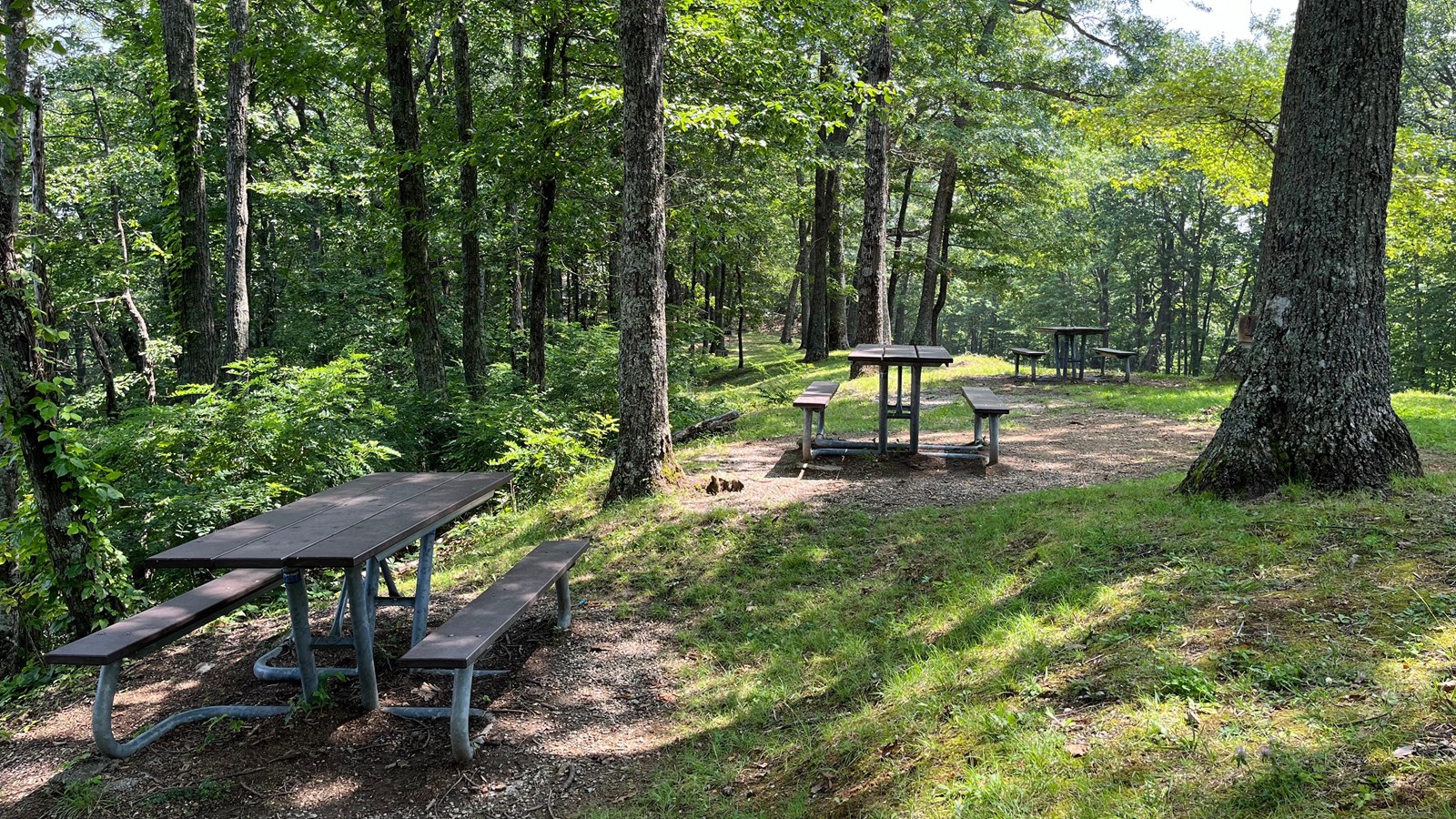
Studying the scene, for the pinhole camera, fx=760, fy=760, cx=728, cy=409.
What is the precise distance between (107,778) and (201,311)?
907 cm

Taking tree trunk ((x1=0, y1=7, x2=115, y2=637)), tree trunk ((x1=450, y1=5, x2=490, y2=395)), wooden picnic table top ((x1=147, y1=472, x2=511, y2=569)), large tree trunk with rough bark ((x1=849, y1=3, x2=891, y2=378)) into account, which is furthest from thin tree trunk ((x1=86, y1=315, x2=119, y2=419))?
large tree trunk with rough bark ((x1=849, y1=3, x2=891, y2=378))

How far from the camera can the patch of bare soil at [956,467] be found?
7027 mm

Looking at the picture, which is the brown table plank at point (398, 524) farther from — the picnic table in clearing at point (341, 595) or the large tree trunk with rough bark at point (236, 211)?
the large tree trunk with rough bark at point (236, 211)

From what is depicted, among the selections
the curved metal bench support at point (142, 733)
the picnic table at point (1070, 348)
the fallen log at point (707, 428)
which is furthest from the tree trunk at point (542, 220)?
the picnic table at point (1070, 348)

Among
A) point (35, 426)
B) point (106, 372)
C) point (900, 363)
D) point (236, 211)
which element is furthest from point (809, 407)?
point (106, 372)

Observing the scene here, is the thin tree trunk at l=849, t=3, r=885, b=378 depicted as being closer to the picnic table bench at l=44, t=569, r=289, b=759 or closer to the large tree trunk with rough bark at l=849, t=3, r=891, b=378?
the large tree trunk with rough bark at l=849, t=3, r=891, b=378

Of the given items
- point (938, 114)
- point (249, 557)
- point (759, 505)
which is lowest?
point (759, 505)

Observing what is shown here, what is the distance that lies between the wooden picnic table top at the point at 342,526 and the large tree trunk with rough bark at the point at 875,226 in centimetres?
1087

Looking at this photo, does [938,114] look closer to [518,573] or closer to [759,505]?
[759,505]

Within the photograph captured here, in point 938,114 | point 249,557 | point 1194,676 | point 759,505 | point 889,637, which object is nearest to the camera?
point 1194,676

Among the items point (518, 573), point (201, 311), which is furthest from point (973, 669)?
point (201, 311)

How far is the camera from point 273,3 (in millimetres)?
12344

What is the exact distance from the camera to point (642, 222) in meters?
6.87

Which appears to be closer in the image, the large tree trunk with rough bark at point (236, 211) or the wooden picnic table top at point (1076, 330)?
the large tree trunk with rough bark at point (236, 211)
